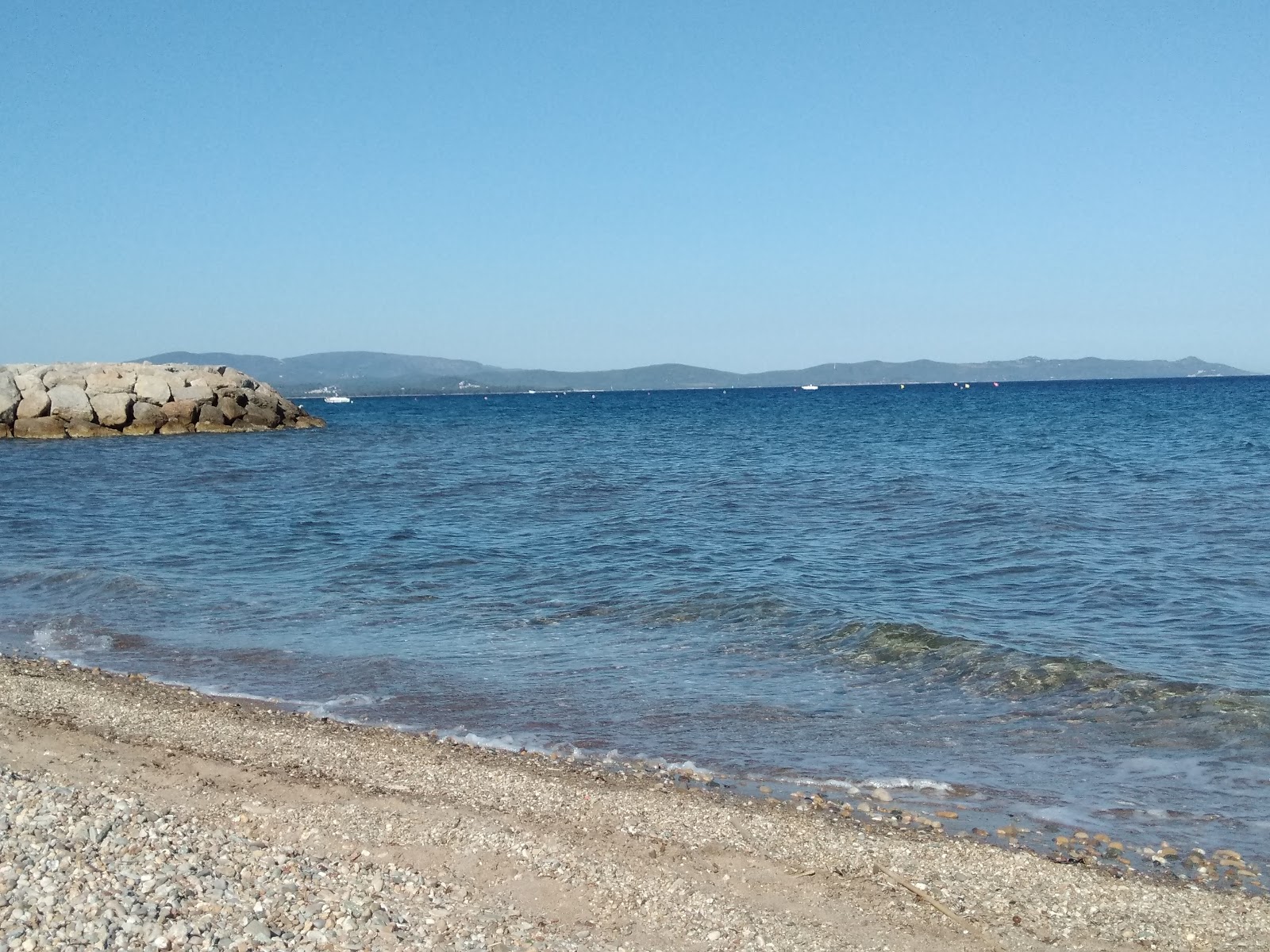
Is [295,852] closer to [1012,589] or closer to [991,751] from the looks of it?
[991,751]

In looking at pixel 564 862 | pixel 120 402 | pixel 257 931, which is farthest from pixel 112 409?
pixel 257 931

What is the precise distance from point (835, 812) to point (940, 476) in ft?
76.7

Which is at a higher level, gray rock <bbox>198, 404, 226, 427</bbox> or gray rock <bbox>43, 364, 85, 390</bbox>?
gray rock <bbox>43, 364, 85, 390</bbox>

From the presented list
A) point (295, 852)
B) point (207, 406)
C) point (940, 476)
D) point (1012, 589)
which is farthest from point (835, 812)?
point (207, 406)

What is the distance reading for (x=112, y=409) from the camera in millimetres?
50219

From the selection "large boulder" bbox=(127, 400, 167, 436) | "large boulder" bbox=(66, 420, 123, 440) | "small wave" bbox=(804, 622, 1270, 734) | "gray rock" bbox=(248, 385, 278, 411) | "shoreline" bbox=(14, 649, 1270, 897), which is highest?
"gray rock" bbox=(248, 385, 278, 411)

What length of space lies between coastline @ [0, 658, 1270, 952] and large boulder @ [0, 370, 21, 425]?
152ft

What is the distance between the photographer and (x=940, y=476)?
2994 centimetres

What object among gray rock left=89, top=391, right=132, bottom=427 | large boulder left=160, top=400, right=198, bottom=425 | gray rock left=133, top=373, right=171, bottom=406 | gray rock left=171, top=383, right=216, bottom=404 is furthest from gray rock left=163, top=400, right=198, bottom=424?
gray rock left=89, top=391, right=132, bottom=427

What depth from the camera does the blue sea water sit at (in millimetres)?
9117

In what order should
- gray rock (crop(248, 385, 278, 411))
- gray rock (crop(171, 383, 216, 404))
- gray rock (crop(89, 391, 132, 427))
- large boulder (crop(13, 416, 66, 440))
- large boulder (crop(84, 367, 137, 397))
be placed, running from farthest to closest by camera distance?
1. gray rock (crop(248, 385, 278, 411))
2. gray rock (crop(171, 383, 216, 404))
3. large boulder (crop(84, 367, 137, 397))
4. gray rock (crop(89, 391, 132, 427))
5. large boulder (crop(13, 416, 66, 440))

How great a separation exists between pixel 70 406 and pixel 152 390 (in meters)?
3.65

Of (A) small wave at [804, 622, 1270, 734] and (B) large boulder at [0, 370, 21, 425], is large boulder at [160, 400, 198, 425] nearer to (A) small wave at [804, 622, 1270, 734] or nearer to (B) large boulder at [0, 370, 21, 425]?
(B) large boulder at [0, 370, 21, 425]

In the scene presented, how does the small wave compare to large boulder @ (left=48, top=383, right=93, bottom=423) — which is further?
large boulder @ (left=48, top=383, right=93, bottom=423)
